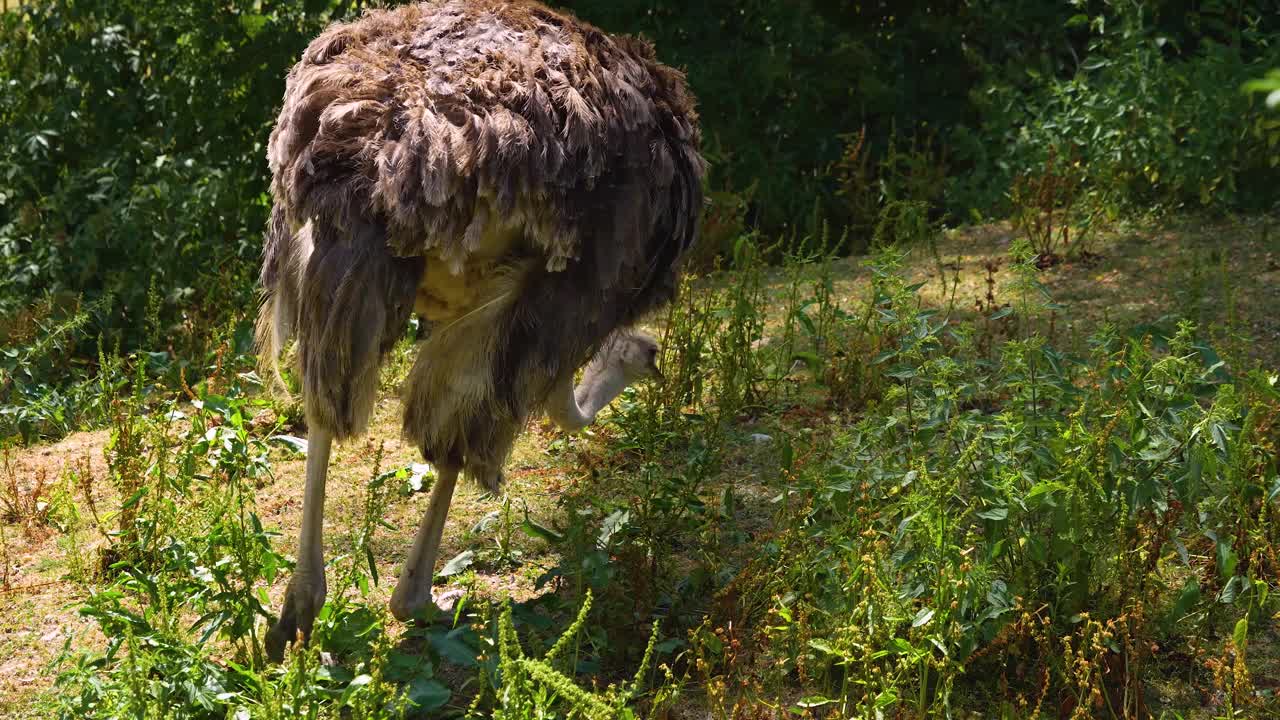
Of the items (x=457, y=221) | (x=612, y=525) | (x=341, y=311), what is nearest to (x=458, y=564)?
(x=612, y=525)

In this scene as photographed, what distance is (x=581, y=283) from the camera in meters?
3.86

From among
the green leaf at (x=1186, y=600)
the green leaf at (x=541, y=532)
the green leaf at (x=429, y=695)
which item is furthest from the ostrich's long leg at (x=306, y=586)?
the green leaf at (x=1186, y=600)

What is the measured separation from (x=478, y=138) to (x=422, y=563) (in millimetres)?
1351

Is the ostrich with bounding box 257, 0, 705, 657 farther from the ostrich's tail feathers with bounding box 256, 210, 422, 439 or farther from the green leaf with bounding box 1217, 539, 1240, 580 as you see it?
the green leaf with bounding box 1217, 539, 1240, 580

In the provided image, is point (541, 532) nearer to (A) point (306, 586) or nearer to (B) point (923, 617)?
(A) point (306, 586)

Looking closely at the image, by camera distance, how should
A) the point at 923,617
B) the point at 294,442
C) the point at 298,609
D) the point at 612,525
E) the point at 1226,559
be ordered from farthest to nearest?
1. the point at 294,442
2. the point at 612,525
3. the point at 298,609
4. the point at 1226,559
5. the point at 923,617

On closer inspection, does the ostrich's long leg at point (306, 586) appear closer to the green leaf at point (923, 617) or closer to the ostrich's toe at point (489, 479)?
the ostrich's toe at point (489, 479)

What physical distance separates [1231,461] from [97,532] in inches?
144

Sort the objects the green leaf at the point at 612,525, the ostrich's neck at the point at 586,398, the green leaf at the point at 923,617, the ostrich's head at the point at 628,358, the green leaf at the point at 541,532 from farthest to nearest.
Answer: the ostrich's head at the point at 628,358 < the ostrich's neck at the point at 586,398 < the green leaf at the point at 612,525 < the green leaf at the point at 541,532 < the green leaf at the point at 923,617

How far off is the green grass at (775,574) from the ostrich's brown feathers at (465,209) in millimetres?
464

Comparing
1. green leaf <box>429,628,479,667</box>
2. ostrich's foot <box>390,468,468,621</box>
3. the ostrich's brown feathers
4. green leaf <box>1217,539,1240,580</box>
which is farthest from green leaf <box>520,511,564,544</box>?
green leaf <box>1217,539,1240,580</box>

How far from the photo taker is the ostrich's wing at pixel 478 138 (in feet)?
11.5

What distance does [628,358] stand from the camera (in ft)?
16.5

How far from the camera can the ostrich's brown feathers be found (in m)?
3.55
